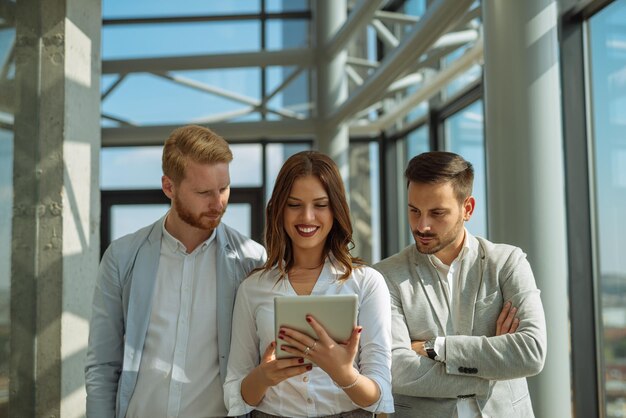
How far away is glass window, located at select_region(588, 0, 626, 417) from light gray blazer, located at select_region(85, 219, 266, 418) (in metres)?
3.03

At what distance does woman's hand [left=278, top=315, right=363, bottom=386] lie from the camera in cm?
222

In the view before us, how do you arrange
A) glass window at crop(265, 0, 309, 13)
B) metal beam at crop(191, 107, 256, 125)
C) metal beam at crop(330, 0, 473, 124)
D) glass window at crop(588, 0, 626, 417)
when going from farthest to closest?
glass window at crop(265, 0, 309, 13), metal beam at crop(191, 107, 256, 125), metal beam at crop(330, 0, 473, 124), glass window at crop(588, 0, 626, 417)

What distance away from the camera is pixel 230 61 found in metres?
10.4

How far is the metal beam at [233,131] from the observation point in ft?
33.9

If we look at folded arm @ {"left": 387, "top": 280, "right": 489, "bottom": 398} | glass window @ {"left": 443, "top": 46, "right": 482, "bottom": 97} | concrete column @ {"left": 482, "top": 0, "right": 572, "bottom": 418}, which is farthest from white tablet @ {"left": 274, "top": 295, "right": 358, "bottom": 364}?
glass window @ {"left": 443, "top": 46, "right": 482, "bottom": 97}

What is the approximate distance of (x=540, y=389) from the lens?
157 inches

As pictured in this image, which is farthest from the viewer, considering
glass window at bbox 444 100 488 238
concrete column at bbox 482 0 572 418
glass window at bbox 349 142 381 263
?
glass window at bbox 349 142 381 263

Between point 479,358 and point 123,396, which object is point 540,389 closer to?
point 479,358

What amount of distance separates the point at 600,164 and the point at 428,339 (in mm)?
3034

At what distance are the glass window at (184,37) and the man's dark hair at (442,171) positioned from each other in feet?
29.2

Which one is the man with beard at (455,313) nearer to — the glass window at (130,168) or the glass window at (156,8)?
the glass window at (130,168)

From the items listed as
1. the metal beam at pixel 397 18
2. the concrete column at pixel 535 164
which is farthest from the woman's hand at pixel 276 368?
the metal beam at pixel 397 18

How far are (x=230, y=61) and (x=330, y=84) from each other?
4.70 feet

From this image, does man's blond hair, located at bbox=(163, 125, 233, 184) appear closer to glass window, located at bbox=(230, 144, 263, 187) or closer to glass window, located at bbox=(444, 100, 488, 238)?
glass window, located at bbox=(444, 100, 488, 238)
